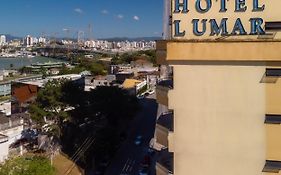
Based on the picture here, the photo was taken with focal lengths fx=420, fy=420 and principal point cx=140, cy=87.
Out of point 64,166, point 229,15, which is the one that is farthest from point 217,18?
point 64,166

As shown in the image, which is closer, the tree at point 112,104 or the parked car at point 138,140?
the parked car at point 138,140

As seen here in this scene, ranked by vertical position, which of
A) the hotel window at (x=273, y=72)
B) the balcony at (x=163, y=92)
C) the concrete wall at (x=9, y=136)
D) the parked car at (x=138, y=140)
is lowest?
the parked car at (x=138, y=140)

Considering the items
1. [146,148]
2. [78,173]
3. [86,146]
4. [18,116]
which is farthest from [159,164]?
[18,116]

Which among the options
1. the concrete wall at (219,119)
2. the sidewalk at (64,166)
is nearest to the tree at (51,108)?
the sidewalk at (64,166)

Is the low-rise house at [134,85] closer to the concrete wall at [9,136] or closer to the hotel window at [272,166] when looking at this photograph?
the concrete wall at [9,136]

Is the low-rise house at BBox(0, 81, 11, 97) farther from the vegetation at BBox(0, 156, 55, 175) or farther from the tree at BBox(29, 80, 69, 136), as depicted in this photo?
the vegetation at BBox(0, 156, 55, 175)

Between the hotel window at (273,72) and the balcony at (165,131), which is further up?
the hotel window at (273,72)

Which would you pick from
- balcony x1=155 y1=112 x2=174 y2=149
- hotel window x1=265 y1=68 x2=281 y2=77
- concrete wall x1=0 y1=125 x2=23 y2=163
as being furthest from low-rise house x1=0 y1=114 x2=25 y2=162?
hotel window x1=265 y1=68 x2=281 y2=77

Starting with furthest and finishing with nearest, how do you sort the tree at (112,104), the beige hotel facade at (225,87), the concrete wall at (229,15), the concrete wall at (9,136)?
the tree at (112,104), the concrete wall at (9,136), the concrete wall at (229,15), the beige hotel facade at (225,87)

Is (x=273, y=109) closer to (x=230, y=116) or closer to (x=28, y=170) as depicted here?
(x=230, y=116)
